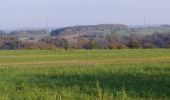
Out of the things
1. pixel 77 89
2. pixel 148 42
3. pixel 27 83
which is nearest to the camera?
pixel 77 89

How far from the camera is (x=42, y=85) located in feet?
58.1

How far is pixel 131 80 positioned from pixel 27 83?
4.32 metres

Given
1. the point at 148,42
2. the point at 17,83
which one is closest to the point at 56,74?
the point at 17,83

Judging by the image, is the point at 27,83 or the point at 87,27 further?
the point at 87,27

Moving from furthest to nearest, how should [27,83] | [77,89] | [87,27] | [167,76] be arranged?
1. [87,27]
2. [167,76]
3. [27,83]
4. [77,89]

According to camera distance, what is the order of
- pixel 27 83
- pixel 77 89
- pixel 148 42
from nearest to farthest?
pixel 77 89 → pixel 27 83 → pixel 148 42

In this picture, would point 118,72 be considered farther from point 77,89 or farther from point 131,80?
point 77,89

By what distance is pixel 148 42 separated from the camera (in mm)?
76562

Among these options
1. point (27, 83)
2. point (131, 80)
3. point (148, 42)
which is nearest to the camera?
point (27, 83)

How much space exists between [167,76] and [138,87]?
422cm

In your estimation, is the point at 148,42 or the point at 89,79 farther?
the point at 148,42

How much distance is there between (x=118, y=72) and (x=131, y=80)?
3.79 metres

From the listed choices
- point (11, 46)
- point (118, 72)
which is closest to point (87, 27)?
point (11, 46)

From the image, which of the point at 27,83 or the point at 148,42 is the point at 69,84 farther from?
the point at 148,42
